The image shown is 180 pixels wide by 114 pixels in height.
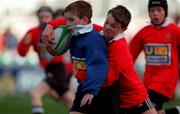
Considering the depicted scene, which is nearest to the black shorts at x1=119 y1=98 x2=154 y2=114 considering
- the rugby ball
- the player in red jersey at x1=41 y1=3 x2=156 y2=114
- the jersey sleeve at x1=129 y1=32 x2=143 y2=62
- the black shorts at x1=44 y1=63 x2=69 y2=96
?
the player in red jersey at x1=41 y1=3 x2=156 y2=114

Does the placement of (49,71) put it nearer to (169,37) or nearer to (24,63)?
(169,37)

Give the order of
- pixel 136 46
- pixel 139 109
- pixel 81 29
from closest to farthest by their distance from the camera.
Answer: pixel 81 29, pixel 139 109, pixel 136 46

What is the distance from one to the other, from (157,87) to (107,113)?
2.24 meters

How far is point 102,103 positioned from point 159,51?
2.36 meters

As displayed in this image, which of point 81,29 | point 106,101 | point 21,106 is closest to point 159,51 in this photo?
point 106,101

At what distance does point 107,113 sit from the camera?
9211mm

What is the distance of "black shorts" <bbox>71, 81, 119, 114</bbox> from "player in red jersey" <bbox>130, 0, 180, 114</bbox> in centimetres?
218

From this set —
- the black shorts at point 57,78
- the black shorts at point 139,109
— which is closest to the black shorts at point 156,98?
the black shorts at point 139,109

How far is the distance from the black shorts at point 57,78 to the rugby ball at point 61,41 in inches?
217

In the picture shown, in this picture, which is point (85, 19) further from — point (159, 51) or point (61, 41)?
point (159, 51)

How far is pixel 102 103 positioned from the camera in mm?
9172

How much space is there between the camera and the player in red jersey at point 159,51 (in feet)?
37.1

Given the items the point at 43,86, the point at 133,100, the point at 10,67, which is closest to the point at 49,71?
the point at 43,86

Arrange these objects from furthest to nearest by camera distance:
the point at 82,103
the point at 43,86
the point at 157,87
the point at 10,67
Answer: the point at 10,67, the point at 43,86, the point at 157,87, the point at 82,103
